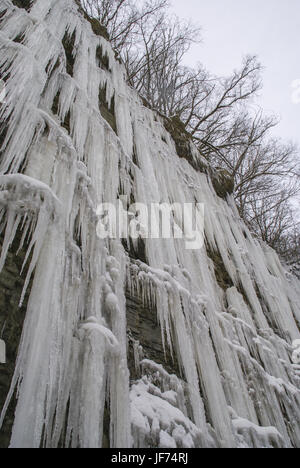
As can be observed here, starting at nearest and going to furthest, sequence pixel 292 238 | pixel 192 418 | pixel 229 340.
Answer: pixel 192 418
pixel 229 340
pixel 292 238

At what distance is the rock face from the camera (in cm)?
178

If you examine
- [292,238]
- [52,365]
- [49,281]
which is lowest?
[292,238]

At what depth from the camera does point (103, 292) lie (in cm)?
242

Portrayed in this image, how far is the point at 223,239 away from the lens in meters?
5.33

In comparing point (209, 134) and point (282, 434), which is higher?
point (209, 134)

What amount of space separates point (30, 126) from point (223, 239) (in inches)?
143

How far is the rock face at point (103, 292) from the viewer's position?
5.83ft

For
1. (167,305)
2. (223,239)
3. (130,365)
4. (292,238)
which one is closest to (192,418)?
(130,365)

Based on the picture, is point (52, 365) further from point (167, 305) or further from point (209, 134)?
point (209, 134)

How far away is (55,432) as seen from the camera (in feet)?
5.24

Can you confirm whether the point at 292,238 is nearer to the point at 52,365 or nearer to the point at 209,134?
the point at 209,134
